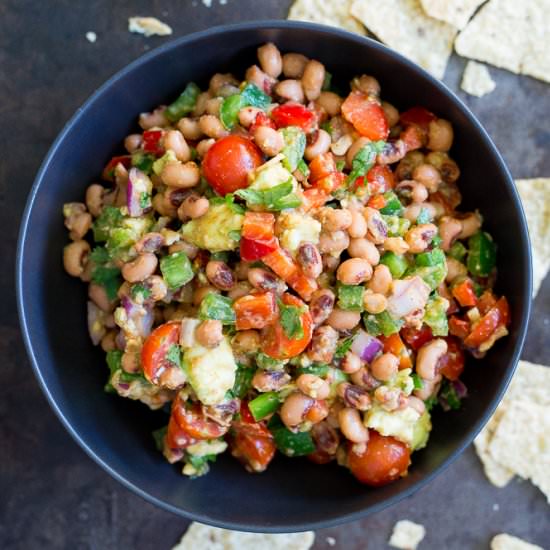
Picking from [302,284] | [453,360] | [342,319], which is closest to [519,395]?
[453,360]

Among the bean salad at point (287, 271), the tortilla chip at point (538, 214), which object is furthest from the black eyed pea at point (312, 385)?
the tortilla chip at point (538, 214)

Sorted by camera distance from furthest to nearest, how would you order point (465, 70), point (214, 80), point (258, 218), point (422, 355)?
point (465, 70) → point (214, 80) → point (422, 355) → point (258, 218)

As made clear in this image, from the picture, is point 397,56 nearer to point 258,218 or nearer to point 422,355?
point 258,218

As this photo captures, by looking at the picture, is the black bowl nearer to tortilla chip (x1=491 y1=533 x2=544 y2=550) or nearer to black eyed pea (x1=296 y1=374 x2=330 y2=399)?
black eyed pea (x1=296 y1=374 x2=330 y2=399)

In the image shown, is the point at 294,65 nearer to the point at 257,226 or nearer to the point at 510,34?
the point at 257,226

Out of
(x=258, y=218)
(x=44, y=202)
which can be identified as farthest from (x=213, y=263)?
(x=44, y=202)

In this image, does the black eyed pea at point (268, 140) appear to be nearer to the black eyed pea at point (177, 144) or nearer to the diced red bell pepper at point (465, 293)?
the black eyed pea at point (177, 144)
